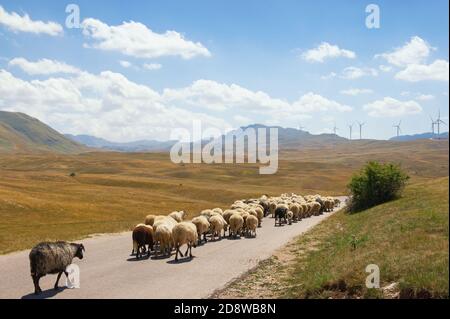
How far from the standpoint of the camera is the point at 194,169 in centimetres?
17475

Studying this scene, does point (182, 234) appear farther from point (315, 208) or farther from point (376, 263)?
point (315, 208)

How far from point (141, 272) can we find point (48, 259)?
5.29 metres

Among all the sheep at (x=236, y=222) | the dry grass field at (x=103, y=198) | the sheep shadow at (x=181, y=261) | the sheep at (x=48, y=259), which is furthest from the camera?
the dry grass field at (x=103, y=198)

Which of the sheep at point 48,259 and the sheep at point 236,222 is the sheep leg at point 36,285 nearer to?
the sheep at point 48,259

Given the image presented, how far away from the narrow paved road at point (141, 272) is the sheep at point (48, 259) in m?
0.81

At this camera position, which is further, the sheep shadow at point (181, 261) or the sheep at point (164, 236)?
the sheep at point (164, 236)

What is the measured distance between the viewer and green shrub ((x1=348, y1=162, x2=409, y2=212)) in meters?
51.9

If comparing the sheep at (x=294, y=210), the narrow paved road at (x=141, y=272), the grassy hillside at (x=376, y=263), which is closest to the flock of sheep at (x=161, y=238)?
the narrow paved road at (x=141, y=272)

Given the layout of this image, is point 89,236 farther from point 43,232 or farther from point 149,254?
point 149,254

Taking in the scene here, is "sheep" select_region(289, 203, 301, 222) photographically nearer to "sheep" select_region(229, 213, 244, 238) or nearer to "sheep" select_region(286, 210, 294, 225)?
"sheep" select_region(286, 210, 294, 225)

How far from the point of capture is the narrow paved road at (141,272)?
18.7 m

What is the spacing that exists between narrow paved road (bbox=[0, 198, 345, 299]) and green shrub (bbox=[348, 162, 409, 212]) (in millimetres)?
22858
